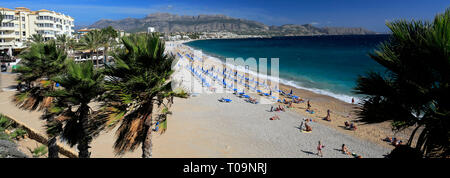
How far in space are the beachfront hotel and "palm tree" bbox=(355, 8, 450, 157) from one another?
44049 mm

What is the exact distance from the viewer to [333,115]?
18641 mm

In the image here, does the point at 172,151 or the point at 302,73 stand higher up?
the point at 302,73

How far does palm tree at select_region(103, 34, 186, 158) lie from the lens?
4.73m

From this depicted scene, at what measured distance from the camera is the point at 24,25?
41.5 m

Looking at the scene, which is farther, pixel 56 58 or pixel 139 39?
pixel 56 58

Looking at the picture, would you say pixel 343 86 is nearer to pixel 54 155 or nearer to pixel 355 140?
pixel 355 140

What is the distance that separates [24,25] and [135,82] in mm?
49948

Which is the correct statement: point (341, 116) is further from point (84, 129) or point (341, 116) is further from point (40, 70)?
point (40, 70)

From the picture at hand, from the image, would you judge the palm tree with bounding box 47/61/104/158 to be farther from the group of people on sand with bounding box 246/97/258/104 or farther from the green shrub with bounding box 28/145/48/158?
the group of people on sand with bounding box 246/97/258/104

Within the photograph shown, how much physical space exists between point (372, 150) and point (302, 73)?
2902 cm

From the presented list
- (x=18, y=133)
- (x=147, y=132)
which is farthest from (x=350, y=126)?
(x=18, y=133)
